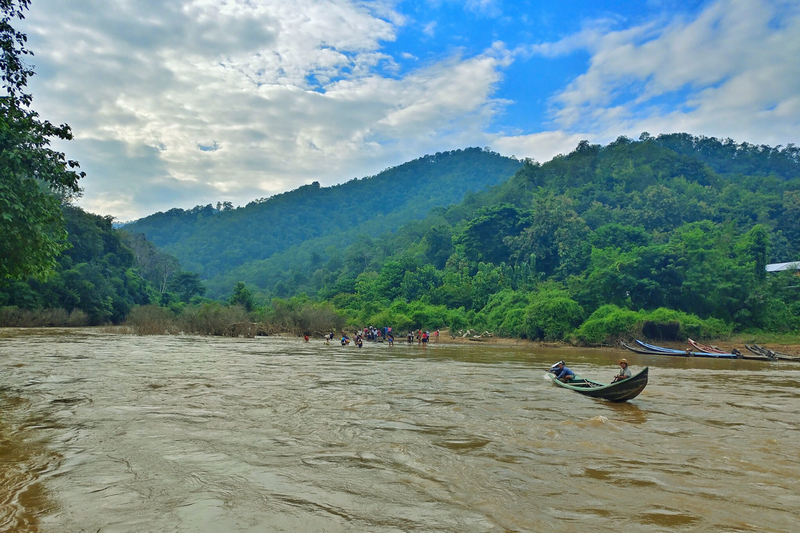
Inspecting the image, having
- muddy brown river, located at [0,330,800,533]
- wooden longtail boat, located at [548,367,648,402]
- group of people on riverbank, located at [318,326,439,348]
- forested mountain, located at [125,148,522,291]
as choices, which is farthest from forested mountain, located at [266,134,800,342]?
forested mountain, located at [125,148,522,291]

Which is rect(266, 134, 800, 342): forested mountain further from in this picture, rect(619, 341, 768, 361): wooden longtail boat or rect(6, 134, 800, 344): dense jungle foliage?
rect(619, 341, 768, 361): wooden longtail boat

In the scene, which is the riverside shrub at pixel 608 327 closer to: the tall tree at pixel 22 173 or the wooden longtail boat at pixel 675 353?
the wooden longtail boat at pixel 675 353

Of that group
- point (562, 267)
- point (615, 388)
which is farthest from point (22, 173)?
point (562, 267)

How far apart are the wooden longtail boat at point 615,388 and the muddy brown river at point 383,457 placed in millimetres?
415

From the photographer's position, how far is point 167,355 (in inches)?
857

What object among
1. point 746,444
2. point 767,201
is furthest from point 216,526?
point 767,201

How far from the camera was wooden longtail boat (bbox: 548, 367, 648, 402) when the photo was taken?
11430 millimetres

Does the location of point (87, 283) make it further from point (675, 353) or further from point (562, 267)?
point (675, 353)

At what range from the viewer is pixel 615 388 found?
39.0ft

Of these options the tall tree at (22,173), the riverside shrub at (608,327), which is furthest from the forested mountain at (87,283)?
the riverside shrub at (608,327)

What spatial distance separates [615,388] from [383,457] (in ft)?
23.5

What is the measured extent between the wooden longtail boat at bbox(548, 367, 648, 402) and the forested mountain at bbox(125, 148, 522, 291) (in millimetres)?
99168

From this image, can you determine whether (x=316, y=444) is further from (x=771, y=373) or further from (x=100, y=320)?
(x=100, y=320)

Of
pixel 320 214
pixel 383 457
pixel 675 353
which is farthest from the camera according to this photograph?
pixel 320 214
